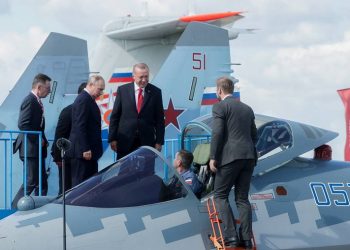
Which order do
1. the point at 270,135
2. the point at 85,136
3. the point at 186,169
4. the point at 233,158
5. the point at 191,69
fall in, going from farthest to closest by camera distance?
1. the point at 191,69
2. the point at 85,136
3. the point at 270,135
4. the point at 186,169
5. the point at 233,158

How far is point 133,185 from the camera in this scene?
24.8ft

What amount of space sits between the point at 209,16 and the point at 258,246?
1414 cm

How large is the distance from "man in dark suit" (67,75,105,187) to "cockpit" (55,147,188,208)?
1349 mm

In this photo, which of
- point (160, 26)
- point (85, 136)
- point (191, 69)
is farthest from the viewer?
point (160, 26)

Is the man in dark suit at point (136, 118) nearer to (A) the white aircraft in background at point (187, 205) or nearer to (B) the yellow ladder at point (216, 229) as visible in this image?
(A) the white aircraft in background at point (187, 205)

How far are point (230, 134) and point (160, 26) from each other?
526 inches

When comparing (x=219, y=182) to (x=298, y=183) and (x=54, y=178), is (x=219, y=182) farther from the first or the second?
(x=54, y=178)

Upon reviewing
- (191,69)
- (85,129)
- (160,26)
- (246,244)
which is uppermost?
(160,26)

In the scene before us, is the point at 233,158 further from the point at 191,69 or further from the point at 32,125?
the point at 191,69

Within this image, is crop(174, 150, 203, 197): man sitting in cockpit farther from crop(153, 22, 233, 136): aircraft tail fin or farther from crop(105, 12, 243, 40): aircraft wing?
crop(105, 12, 243, 40): aircraft wing

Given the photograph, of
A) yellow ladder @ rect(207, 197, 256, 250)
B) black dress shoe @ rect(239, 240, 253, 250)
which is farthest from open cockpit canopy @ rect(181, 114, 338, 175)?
black dress shoe @ rect(239, 240, 253, 250)

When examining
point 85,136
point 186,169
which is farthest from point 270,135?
point 85,136

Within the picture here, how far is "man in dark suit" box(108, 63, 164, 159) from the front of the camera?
9180 mm

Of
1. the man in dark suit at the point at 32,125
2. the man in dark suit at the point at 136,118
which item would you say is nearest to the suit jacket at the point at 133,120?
the man in dark suit at the point at 136,118
